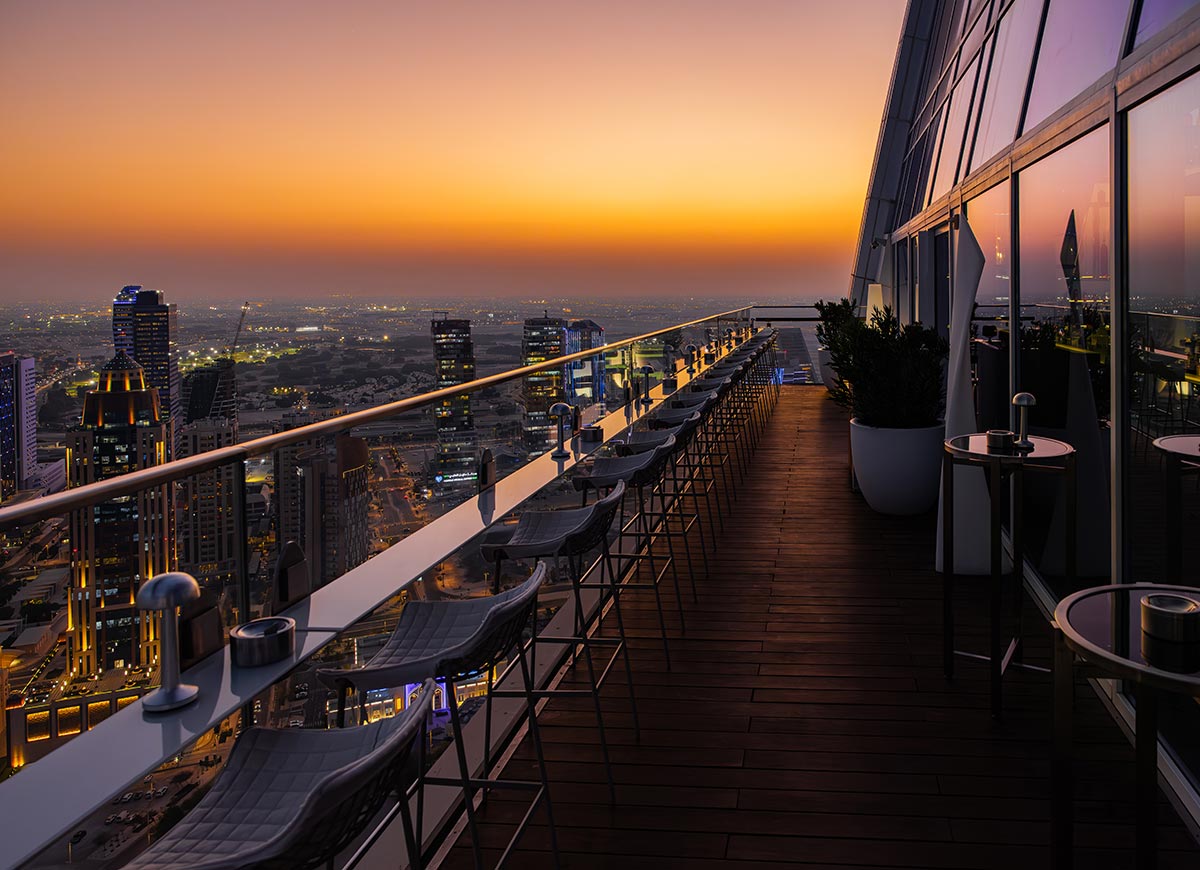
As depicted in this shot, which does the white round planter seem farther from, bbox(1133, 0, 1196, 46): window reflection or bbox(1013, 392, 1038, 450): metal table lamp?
bbox(1133, 0, 1196, 46): window reflection

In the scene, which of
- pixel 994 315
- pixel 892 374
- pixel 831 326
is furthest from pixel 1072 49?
pixel 831 326

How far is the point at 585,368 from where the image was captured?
5898 millimetres

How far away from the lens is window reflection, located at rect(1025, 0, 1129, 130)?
10.8 ft

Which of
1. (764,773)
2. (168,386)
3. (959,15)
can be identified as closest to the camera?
(168,386)

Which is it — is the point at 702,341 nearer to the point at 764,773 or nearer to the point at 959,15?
the point at 959,15

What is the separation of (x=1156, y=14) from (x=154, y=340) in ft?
19.3

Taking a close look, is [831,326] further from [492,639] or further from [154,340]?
[492,639]

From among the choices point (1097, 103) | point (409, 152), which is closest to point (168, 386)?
point (1097, 103)

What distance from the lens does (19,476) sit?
1.93m

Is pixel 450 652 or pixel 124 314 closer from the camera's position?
pixel 450 652

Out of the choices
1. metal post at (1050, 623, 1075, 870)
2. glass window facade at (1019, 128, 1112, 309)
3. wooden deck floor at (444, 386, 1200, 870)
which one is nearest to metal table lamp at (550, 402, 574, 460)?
wooden deck floor at (444, 386, 1200, 870)

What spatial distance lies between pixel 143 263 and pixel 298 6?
857 centimetres

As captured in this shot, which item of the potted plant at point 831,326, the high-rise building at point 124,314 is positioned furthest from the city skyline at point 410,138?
the high-rise building at point 124,314

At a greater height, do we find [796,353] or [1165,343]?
[796,353]
